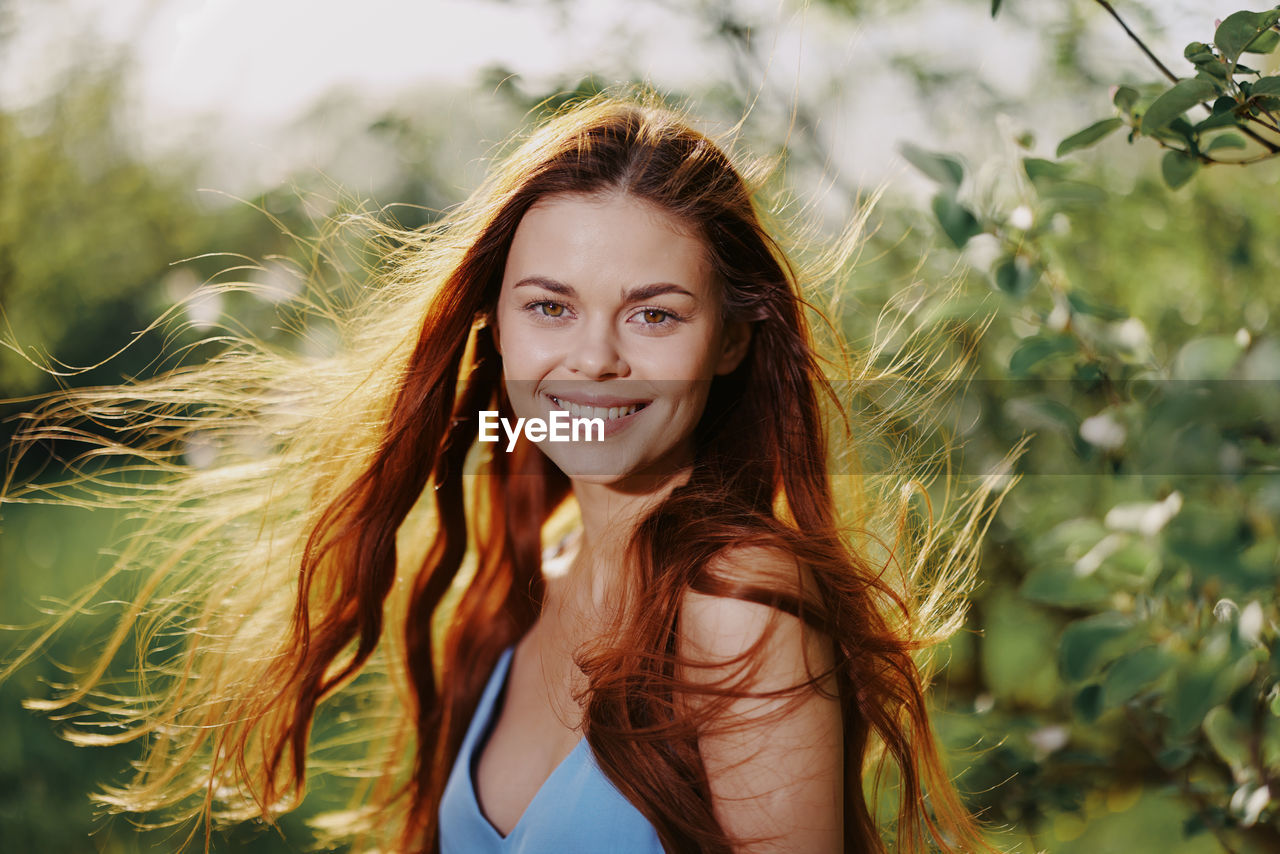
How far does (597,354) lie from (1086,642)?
619 millimetres

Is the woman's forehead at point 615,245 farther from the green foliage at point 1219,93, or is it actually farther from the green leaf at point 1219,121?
the green leaf at point 1219,121

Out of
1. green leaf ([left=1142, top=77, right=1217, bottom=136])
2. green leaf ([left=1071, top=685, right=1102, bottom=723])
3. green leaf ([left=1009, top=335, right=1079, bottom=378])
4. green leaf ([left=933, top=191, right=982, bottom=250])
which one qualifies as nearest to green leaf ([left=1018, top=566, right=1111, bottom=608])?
green leaf ([left=1071, top=685, right=1102, bottom=723])

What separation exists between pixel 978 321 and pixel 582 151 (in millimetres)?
865

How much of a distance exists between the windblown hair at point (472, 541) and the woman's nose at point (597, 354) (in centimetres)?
16

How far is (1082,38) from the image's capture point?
1.67 m

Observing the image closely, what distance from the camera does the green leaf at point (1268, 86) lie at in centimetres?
78

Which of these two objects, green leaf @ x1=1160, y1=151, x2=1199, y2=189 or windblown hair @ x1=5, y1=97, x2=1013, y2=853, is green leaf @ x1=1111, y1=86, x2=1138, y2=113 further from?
windblown hair @ x1=5, y1=97, x2=1013, y2=853

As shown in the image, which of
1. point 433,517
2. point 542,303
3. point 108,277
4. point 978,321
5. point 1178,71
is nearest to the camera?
point 542,303

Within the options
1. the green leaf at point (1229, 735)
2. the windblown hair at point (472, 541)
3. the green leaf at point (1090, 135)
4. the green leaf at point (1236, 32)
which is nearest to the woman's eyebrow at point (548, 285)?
the windblown hair at point (472, 541)

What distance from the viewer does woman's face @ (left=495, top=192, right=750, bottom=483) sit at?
101 cm

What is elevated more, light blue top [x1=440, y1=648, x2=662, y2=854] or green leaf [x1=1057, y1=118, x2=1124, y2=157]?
green leaf [x1=1057, y1=118, x2=1124, y2=157]

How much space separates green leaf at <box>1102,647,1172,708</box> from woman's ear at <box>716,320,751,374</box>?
54 cm

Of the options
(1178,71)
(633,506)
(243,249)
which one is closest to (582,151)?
(633,506)

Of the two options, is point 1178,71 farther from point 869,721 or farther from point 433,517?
point 433,517
